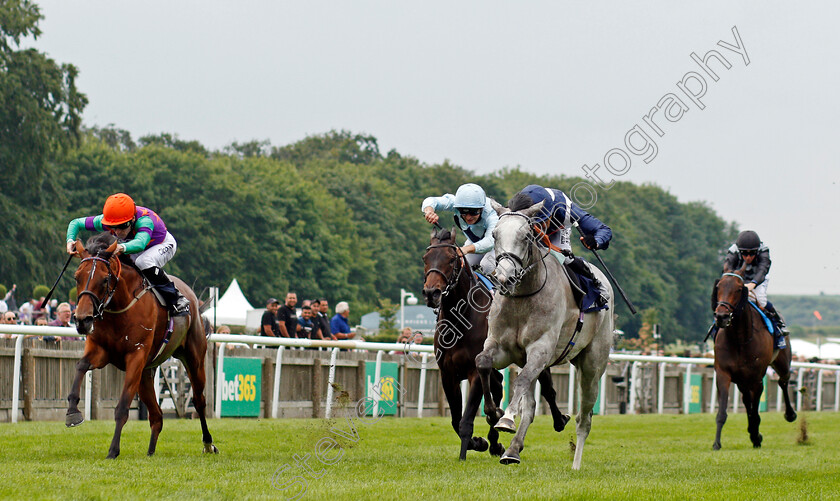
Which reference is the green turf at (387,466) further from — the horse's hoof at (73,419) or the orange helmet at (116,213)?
the orange helmet at (116,213)

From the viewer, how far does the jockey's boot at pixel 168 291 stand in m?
9.00

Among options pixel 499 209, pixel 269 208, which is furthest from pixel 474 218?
pixel 269 208

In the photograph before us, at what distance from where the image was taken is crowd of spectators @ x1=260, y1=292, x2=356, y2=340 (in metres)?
15.6

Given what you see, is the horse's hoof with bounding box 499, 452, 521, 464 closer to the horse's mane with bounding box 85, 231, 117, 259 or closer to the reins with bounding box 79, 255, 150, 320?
the reins with bounding box 79, 255, 150, 320

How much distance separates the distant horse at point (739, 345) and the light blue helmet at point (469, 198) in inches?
165

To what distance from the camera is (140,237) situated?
873cm

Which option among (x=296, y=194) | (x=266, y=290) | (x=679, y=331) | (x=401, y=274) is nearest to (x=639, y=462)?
(x=266, y=290)

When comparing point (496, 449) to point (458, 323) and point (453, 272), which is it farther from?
point (453, 272)

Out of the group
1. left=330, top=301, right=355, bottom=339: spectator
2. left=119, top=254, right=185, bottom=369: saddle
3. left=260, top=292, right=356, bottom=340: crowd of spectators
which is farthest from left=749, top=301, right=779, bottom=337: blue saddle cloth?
left=119, top=254, right=185, bottom=369: saddle

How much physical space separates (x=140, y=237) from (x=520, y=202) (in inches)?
113

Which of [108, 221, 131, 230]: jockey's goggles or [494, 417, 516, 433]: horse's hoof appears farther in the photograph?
[108, 221, 131, 230]: jockey's goggles

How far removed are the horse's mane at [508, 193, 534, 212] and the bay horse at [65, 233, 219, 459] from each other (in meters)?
2.86

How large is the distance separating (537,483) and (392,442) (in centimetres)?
420

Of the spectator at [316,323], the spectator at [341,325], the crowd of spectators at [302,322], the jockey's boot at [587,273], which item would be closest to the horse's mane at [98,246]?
the jockey's boot at [587,273]
